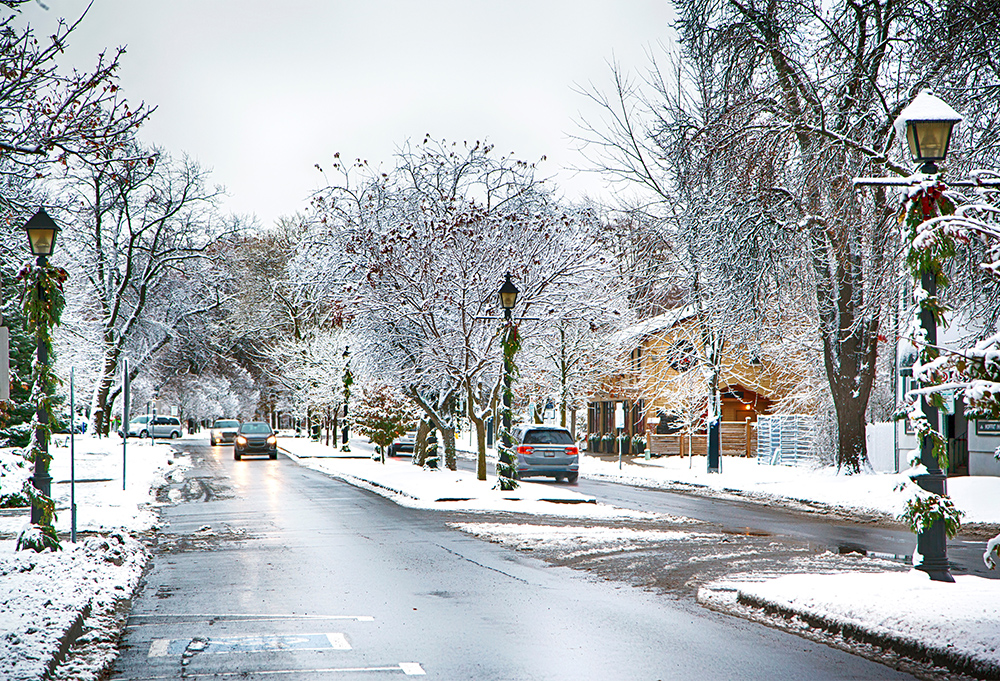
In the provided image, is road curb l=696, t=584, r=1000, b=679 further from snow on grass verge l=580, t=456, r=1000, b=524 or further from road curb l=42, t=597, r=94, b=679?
road curb l=42, t=597, r=94, b=679

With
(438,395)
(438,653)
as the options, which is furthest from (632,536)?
(438,395)

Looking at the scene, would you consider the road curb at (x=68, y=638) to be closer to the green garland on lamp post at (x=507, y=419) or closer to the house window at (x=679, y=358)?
the green garland on lamp post at (x=507, y=419)

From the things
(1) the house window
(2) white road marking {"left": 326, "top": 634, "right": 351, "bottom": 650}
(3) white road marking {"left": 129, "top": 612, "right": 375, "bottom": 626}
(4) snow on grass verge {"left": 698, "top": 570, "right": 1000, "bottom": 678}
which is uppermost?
(1) the house window

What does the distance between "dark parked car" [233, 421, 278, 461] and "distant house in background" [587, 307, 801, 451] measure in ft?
53.1

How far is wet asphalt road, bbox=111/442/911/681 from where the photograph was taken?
282 inches

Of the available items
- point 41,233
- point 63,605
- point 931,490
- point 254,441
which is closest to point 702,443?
point 254,441

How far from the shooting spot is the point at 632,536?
52.0 ft

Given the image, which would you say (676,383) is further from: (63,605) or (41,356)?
(63,605)

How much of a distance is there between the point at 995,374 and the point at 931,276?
2.65 metres

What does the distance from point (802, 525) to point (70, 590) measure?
1292 centimetres

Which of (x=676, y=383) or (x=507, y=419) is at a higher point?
(x=676, y=383)

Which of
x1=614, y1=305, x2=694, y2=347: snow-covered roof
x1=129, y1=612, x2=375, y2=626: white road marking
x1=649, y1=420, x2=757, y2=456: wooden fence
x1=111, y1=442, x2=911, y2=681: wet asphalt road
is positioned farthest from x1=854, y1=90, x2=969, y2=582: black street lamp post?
x1=649, y1=420, x2=757, y2=456: wooden fence

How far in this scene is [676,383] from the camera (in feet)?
145

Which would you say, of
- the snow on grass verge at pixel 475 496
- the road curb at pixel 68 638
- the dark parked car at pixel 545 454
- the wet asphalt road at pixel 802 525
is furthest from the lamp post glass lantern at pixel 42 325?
the dark parked car at pixel 545 454
